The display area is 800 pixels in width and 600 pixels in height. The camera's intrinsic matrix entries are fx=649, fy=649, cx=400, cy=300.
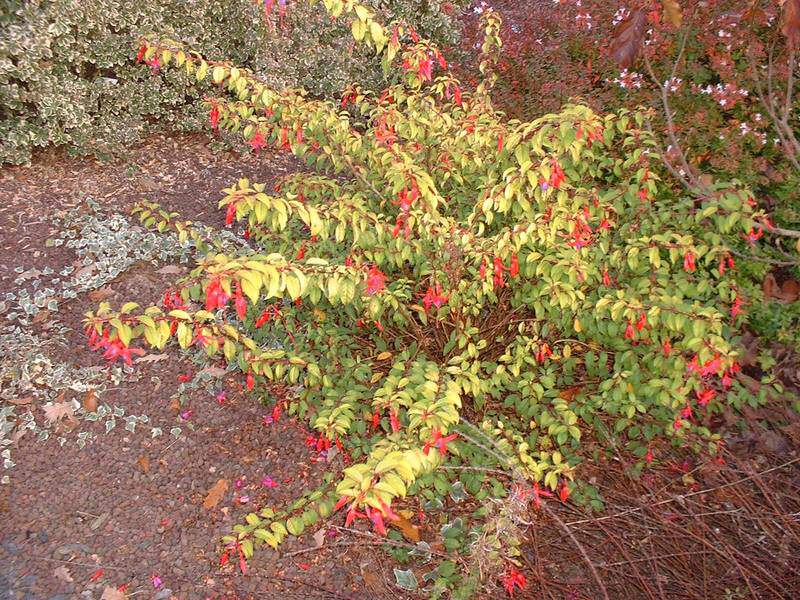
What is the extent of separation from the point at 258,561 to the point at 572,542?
123 cm

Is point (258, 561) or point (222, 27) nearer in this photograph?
point (258, 561)

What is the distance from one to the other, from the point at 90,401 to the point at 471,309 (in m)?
1.81

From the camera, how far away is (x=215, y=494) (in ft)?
8.83

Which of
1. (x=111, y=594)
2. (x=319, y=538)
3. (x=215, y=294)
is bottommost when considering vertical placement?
(x=111, y=594)

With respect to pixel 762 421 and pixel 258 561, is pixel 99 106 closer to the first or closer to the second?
pixel 258 561

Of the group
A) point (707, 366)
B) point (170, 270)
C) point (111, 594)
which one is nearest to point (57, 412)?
point (111, 594)

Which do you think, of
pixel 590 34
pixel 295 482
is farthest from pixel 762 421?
pixel 590 34

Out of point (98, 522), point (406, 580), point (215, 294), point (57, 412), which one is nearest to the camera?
point (215, 294)

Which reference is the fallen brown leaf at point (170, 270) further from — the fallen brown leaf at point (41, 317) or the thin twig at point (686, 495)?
the thin twig at point (686, 495)

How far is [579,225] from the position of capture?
2.42 metres

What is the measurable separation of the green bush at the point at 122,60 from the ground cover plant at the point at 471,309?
4.51ft

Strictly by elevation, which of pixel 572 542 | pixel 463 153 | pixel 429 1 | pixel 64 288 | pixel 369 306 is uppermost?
pixel 429 1

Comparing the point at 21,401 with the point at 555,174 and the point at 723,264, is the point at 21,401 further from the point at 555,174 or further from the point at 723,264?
the point at 723,264

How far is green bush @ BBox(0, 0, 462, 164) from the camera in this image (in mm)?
3932
